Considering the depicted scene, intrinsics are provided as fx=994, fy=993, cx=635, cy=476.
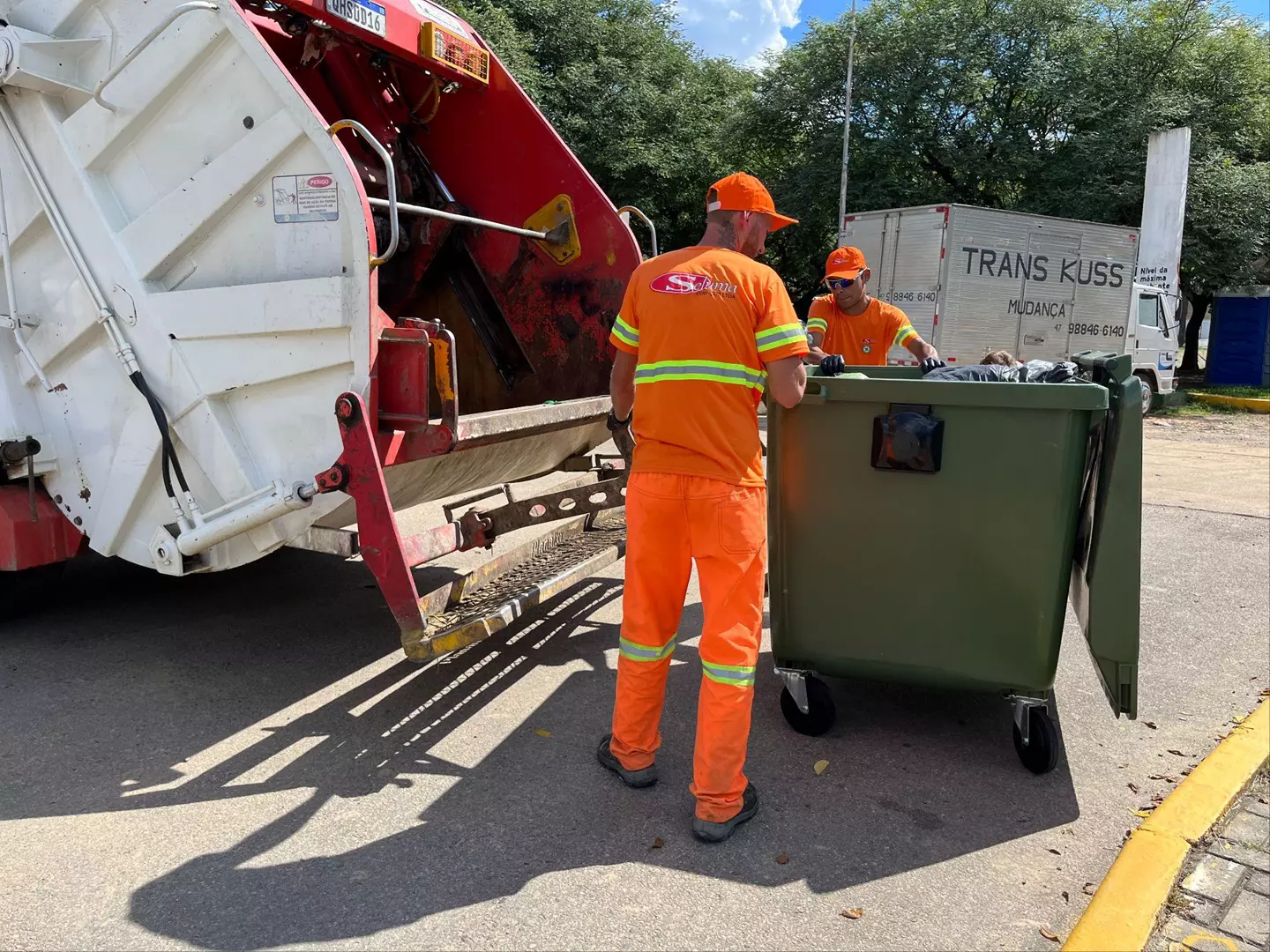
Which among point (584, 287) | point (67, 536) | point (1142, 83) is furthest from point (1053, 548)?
point (1142, 83)

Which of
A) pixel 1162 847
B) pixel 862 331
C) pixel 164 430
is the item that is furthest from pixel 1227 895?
pixel 164 430

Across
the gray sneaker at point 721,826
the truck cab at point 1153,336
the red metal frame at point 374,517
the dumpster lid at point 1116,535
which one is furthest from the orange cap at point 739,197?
the truck cab at point 1153,336

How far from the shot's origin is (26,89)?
3.52 meters

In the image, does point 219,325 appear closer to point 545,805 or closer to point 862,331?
point 545,805

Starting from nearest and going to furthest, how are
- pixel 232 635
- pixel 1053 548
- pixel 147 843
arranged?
pixel 147 843 < pixel 1053 548 < pixel 232 635

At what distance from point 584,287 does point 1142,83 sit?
18.6 m

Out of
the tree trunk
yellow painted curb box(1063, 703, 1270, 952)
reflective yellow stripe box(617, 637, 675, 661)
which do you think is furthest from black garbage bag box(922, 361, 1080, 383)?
the tree trunk

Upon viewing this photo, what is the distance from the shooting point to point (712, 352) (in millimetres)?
2746

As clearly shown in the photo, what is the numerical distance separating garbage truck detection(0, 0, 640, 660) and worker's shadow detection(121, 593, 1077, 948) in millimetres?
421

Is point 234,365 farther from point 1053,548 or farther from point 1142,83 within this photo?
point 1142,83

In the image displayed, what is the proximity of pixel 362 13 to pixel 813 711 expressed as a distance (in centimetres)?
305

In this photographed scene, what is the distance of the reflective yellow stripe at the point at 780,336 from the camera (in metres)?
2.75

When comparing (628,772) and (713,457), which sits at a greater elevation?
(713,457)

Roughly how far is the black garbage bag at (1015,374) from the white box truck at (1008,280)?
8.59 m
